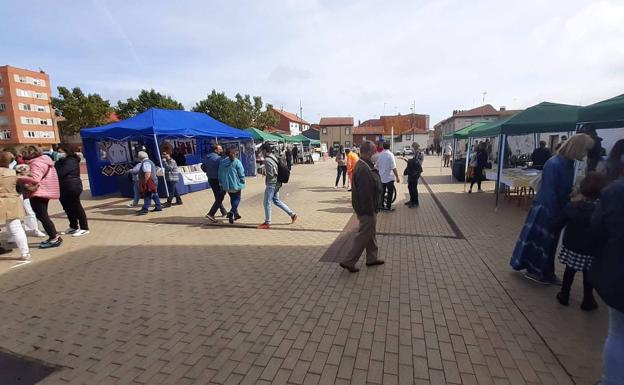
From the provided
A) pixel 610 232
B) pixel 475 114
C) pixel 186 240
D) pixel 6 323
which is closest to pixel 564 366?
pixel 610 232

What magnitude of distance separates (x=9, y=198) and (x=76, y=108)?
118 ft

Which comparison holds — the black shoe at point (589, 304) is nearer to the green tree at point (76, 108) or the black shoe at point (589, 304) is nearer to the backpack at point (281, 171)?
the backpack at point (281, 171)

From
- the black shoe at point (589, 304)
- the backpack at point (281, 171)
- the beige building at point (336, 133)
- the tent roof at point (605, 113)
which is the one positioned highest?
the beige building at point (336, 133)

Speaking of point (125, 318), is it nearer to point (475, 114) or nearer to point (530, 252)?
point (530, 252)

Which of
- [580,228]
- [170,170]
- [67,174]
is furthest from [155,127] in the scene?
[580,228]

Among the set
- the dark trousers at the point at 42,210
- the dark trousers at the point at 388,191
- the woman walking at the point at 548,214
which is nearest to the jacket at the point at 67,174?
the dark trousers at the point at 42,210

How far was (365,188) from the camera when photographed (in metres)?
4.06

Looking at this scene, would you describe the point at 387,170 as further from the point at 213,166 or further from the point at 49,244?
the point at 49,244

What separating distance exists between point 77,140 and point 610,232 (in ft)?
237

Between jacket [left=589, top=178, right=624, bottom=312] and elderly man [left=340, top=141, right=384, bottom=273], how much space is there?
2322 millimetres

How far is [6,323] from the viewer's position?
10.7 ft

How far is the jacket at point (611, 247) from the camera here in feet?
5.99

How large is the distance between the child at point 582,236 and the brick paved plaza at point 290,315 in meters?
0.20

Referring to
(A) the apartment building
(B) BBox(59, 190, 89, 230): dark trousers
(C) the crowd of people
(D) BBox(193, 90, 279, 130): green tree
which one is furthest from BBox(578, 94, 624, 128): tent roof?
(A) the apartment building
